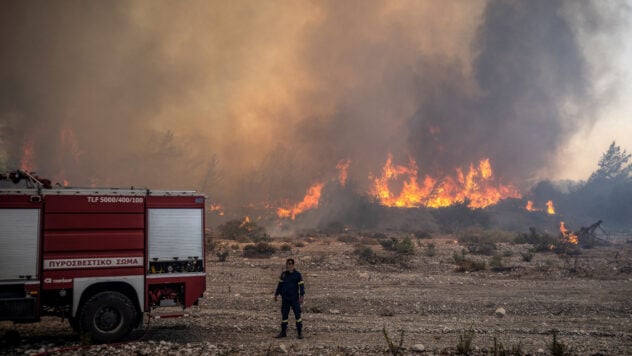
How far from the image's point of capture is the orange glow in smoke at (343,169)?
58.6 meters

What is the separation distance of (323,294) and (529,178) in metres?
59.4

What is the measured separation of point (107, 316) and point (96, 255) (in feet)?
4.01

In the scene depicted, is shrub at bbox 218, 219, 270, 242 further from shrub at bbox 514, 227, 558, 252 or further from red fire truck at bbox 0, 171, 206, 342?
red fire truck at bbox 0, 171, 206, 342

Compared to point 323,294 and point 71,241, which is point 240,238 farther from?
point 71,241

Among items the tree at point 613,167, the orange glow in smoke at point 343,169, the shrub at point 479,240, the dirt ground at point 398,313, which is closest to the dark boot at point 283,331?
the dirt ground at point 398,313

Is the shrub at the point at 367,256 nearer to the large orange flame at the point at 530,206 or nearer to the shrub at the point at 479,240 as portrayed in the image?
the shrub at the point at 479,240

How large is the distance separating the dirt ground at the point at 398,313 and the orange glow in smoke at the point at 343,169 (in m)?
34.7

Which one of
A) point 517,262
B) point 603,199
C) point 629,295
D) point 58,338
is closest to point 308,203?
point 517,262

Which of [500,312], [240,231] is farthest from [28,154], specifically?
[500,312]

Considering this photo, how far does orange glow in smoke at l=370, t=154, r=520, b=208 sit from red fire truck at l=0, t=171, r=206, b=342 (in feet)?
158

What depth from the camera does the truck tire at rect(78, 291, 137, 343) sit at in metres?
8.56

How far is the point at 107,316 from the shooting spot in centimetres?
873

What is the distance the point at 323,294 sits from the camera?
15656mm

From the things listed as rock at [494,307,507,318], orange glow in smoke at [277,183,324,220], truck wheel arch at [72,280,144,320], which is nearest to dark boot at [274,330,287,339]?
truck wheel arch at [72,280,144,320]
